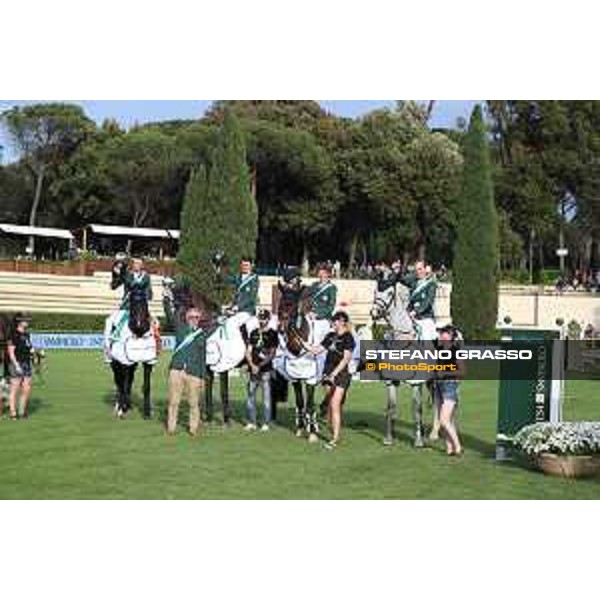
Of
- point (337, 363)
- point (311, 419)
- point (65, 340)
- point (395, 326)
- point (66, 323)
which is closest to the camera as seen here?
point (337, 363)

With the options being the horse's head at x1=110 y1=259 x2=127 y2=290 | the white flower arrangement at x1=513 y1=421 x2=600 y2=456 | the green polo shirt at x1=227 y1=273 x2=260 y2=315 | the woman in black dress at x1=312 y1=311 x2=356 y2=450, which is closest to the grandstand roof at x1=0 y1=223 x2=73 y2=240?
the horse's head at x1=110 y1=259 x2=127 y2=290

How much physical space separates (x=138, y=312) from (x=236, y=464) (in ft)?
8.30

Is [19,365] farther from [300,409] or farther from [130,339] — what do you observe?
[300,409]

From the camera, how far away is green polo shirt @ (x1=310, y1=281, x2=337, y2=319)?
32.0ft

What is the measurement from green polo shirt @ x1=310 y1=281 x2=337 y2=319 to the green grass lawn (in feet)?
4.30

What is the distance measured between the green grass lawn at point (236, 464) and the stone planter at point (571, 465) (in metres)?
0.13

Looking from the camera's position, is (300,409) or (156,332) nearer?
(300,409)

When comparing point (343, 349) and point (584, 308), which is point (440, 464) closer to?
point (343, 349)

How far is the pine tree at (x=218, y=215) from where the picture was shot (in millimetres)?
10711

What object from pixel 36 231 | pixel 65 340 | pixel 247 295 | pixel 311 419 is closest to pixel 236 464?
pixel 311 419

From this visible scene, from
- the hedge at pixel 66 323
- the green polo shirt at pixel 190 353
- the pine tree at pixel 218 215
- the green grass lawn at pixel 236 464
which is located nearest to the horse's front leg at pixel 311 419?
the green grass lawn at pixel 236 464

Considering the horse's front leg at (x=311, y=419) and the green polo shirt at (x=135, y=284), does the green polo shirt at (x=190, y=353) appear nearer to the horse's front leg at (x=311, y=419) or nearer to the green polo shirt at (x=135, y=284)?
the green polo shirt at (x=135, y=284)

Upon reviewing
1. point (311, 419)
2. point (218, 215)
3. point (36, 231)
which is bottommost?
point (311, 419)

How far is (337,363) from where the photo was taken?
9.18 meters
